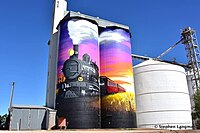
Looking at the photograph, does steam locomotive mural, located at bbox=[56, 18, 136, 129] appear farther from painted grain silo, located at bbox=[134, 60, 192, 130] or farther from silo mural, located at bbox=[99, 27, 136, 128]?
painted grain silo, located at bbox=[134, 60, 192, 130]

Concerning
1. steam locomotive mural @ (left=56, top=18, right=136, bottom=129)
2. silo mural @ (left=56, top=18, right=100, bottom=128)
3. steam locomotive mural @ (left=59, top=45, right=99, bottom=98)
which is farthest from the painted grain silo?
steam locomotive mural @ (left=59, top=45, right=99, bottom=98)

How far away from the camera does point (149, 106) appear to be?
1960 inches

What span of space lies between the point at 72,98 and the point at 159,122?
20.9m

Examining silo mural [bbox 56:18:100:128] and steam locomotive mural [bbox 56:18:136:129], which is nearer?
silo mural [bbox 56:18:100:128]

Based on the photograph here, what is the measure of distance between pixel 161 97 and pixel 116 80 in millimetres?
11189

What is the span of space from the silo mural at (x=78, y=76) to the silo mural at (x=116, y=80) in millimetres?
3920

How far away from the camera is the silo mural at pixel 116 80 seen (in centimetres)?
4622

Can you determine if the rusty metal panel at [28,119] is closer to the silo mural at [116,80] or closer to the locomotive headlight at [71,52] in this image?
the locomotive headlight at [71,52]

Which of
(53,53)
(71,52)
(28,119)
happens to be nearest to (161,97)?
(71,52)

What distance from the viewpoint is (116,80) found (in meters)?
48.7

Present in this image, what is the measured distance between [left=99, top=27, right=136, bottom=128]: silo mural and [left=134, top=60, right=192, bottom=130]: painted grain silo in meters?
3.54

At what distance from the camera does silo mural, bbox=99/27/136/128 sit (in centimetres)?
4622

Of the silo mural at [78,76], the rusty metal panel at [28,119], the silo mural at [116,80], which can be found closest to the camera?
the rusty metal panel at [28,119]

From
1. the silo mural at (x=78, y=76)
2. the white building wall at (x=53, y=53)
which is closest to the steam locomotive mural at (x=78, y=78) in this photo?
the silo mural at (x=78, y=76)
